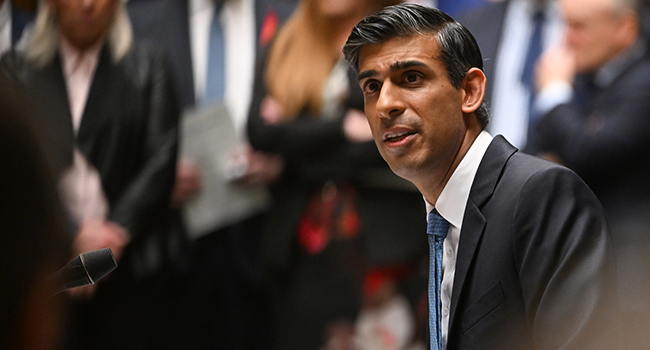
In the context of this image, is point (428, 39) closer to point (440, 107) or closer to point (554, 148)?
point (440, 107)

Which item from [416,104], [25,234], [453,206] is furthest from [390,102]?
[25,234]

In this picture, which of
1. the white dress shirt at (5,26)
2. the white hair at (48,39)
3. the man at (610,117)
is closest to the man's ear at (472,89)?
the man at (610,117)

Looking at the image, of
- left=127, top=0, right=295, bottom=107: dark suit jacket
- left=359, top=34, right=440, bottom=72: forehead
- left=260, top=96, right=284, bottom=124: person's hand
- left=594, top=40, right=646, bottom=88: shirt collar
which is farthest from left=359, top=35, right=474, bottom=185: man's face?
left=127, top=0, right=295, bottom=107: dark suit jacket

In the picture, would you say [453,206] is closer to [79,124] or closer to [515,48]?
[515,48]

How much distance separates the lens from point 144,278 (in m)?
4.66

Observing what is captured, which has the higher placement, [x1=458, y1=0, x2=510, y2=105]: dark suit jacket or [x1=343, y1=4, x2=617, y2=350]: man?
[x1=343, y1=4, x2=617, y2=350]: man

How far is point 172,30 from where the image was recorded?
490 cm

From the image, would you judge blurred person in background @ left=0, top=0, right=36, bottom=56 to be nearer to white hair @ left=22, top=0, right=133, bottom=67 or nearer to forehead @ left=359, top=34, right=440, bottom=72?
white hair @ left=22, top=0, right=133, bottom=67

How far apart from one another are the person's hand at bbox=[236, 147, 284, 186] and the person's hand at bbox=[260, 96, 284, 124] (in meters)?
0.22

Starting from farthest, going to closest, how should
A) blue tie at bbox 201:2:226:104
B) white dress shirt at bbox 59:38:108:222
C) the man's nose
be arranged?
blue tie at bbox 201:2:226:104 → white dress shirt at bbox 59:38:108:222 → the man's nose

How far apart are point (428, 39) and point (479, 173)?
36cm

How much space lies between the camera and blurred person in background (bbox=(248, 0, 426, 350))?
428 centimetres

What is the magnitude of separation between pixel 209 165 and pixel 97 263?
3.38 metres

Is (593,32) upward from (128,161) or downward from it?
upward
